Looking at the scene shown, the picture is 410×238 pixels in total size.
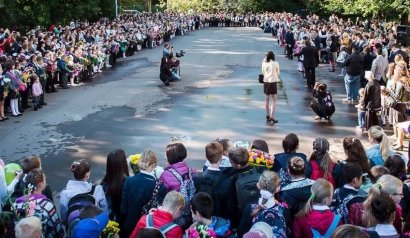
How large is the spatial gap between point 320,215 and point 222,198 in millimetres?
1323

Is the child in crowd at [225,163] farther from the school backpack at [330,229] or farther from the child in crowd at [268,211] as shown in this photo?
the school backpack at [330,229]

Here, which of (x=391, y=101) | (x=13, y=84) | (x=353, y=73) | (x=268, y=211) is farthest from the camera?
(x=353, y=73)

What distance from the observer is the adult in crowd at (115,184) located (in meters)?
6.48

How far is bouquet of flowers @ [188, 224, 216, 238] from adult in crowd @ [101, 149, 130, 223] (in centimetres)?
Answer: 187

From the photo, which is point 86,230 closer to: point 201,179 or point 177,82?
point 201,179

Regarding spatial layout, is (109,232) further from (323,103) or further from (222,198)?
(323,103)

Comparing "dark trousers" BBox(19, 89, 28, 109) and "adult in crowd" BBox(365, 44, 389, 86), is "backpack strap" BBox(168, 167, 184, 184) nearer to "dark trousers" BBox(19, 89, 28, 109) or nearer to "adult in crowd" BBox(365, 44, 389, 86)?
"adult in crowd" BBox(365, 44, 389, 86)

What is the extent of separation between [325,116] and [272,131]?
1.87m

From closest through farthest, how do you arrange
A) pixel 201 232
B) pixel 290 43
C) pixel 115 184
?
pixel 201 232 → pixel 115 184 → pixel 290 43

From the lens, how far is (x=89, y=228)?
197 inches

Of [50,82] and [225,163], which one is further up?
[225,163]

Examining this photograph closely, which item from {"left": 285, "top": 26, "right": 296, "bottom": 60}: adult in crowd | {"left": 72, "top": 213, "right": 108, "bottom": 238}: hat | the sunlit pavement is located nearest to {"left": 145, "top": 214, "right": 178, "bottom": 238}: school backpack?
{"left": 72, "top": 213, "right": 108, "bottom": 238}: hat

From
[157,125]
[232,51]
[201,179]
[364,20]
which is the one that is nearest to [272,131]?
[157,125]

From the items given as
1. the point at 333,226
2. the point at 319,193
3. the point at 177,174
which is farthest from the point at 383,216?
the point at 177,174
